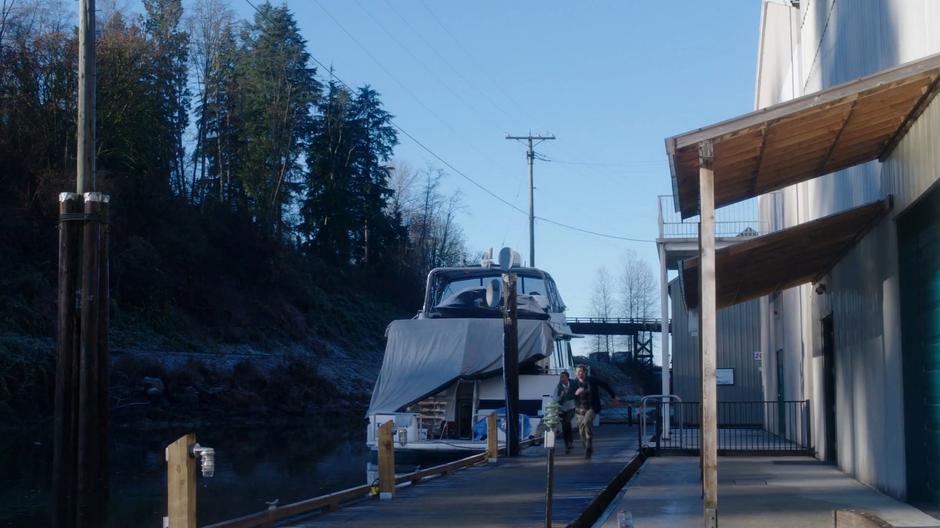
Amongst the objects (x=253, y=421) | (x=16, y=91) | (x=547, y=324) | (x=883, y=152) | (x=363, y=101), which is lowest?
(x=253, y=421)

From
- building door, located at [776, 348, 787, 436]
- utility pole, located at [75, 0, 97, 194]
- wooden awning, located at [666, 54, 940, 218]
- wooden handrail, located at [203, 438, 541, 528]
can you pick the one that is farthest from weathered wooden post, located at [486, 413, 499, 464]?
utility pole, located at [75, 0, 97, 194]

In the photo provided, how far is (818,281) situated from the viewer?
1758 cm

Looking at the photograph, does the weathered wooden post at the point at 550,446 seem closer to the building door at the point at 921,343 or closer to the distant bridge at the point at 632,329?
the building door at the point at 921,343

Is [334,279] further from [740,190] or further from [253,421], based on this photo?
[740,190]

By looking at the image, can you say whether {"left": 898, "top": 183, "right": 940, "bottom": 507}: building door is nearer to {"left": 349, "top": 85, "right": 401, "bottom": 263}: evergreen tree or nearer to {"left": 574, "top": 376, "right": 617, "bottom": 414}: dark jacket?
{"left": 574, "top": 376, "right": 617, "bottom": 414}: dark jacket

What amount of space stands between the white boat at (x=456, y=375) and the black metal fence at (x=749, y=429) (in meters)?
2.71

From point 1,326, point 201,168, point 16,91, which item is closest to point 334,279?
point 201,168

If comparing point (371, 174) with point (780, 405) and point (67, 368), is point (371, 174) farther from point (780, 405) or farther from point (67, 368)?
point (67, 368)

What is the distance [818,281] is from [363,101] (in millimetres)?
52475

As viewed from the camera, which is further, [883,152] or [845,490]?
[845,490]

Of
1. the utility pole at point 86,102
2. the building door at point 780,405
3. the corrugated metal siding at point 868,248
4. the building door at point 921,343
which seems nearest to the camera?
the corrugated metal siding at point 868,248

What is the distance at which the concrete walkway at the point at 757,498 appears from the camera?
428 inches

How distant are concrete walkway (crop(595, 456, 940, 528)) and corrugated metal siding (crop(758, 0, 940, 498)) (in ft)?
1.35

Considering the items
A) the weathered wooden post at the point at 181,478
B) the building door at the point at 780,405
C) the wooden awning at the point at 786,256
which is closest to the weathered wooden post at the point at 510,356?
the wooden awning at the point at 786,256
